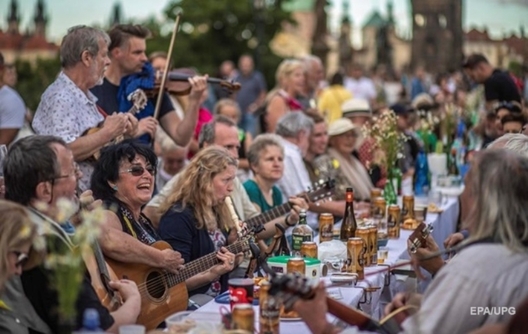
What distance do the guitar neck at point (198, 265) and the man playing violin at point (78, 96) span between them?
103 cm

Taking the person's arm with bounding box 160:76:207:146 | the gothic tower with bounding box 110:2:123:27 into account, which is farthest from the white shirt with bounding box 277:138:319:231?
the gothic tower with bounding box 110:2:123:27

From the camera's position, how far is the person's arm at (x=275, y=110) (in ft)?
35.1

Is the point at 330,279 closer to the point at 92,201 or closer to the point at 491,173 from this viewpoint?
the point at 92,201

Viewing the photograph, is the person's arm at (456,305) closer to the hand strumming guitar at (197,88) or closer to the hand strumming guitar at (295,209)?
the hand strumming guitar at (295,209)

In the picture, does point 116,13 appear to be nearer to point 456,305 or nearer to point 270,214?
point 270,214

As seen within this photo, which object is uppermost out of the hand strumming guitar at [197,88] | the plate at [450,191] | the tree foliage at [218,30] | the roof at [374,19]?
the hand strumming guitar at [197,88]

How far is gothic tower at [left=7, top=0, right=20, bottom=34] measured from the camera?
2648 centimetres

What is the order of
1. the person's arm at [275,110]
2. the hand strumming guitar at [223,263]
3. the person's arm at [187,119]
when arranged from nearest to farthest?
1. the hand strumming guitar at [223,263]
2. the person's arm at [187,119]
3. the person's arm at [275,110]

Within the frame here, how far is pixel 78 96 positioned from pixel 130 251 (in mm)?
1595

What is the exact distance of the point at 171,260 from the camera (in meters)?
5.50

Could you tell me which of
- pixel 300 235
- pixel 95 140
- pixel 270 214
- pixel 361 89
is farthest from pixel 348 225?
pixel 361 89

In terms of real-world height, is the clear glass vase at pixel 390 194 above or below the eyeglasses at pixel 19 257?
below

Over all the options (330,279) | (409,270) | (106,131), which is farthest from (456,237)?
(106,131)

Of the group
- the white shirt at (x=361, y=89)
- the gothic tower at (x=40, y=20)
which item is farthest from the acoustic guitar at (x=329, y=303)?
the gothic tower at (x=40, y=20)
